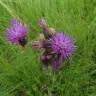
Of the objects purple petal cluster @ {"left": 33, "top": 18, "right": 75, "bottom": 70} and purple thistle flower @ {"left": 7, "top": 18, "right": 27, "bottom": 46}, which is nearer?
purple petal cluster @ {"left": 33, "top": 18, "right": 75, "bottom": 70}

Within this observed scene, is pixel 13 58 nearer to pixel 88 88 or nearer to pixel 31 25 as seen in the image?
pixel 31 25

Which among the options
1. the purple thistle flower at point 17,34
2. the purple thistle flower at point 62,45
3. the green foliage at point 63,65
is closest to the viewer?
the purple thistle flower at point 62,45

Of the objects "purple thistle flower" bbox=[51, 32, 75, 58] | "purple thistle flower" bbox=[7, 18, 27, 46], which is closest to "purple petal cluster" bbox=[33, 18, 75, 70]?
"purple thistle flower" bbox=[51, 32, 75, 58]

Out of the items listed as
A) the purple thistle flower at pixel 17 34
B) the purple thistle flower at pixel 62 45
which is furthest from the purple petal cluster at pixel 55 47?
the purple thistle flower at pixel 17 34

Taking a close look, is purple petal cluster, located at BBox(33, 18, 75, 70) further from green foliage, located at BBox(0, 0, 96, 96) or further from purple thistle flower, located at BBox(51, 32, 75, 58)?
green foliage, located at BBox(0, 0, 96, 96)

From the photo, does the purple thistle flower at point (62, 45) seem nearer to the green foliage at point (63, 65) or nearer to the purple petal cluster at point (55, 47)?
the purple petal cluster at point (55, 47)

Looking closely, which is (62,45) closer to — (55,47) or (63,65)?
(55,47)
